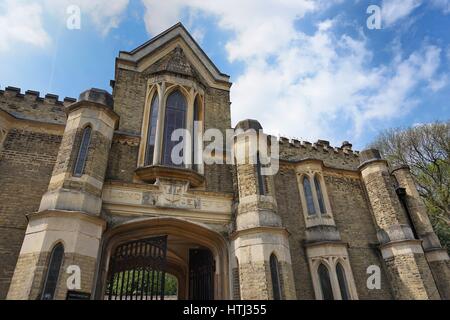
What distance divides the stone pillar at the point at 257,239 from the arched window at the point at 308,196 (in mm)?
2867

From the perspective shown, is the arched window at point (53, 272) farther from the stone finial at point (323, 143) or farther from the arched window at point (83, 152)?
the stone finial at point (323, 143)

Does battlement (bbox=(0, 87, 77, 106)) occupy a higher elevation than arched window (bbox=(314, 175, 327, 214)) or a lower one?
higher

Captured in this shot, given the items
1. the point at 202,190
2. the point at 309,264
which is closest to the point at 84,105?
the point at 202,190

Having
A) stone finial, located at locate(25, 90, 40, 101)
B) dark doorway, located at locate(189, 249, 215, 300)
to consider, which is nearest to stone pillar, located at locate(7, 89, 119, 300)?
stone finial, located at locate(25, 90, 40, 101)

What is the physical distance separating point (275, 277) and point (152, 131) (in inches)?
249

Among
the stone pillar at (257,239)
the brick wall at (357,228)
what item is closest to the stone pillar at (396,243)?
the brick wall at (357,228)

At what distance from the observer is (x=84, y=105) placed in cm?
895

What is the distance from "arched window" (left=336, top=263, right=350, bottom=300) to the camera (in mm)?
9823

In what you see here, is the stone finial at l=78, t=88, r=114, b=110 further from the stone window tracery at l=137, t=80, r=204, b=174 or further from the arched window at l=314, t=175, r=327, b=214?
the arched window at l=314, t=175, r=327, b=214

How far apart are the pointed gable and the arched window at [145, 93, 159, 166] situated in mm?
1565

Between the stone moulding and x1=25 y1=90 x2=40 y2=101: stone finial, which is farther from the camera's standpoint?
x1=25 y1=90 x2=40 y2=101: stone finial

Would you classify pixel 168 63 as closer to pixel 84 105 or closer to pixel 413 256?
pixel 84 105

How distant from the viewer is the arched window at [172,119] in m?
10.2

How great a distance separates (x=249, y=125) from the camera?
34.8 feet
